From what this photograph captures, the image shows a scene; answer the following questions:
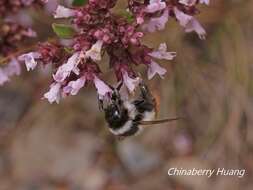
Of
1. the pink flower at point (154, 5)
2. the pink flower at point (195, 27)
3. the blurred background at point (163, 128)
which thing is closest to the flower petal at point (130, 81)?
the pink flower at point (154, 5)

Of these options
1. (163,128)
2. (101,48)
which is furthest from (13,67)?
(163,128)

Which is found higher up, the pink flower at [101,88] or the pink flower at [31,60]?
the pink flower at [31,60]

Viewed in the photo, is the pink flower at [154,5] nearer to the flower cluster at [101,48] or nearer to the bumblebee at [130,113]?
the flower cluster at [101,48]

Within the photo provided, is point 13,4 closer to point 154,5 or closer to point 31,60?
point 31,60

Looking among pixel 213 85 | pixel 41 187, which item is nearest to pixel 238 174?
pixel 213 85

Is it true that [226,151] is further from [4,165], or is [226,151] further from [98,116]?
[4,165]

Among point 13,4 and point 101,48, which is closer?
point 101,48
